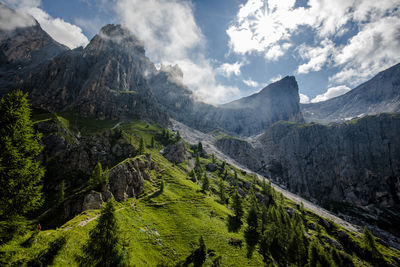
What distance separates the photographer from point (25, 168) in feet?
50.8

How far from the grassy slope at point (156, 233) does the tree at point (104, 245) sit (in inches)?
68.6

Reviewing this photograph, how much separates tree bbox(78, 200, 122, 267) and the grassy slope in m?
1.74

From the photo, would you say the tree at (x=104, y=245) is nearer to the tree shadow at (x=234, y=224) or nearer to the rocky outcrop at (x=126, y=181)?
the rocky outcrop at (x=126, y=181)

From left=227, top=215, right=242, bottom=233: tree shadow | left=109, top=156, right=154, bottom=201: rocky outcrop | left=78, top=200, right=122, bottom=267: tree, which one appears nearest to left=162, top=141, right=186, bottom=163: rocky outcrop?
left=109, top=156, right=154, bottom=201: rocky outcrop

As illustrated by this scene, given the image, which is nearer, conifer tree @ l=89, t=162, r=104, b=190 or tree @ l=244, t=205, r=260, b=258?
conifer tree @ l=89, t=162, r=104, b=190

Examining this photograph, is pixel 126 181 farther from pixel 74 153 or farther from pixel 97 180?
pixel 74 153

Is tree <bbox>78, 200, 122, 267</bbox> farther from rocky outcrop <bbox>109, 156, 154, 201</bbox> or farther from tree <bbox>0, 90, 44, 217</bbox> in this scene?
rocky outcrop <bbox>109, 156, 154, 201</bbox>

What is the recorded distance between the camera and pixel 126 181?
6669 centimetres

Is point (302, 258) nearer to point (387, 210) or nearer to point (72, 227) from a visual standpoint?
point (72, 227)

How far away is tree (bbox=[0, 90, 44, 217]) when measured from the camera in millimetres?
14500

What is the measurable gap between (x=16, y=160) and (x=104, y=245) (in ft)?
67.2

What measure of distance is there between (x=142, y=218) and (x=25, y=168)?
1681 inches

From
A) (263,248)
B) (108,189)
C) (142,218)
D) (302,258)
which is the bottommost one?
(302,258)

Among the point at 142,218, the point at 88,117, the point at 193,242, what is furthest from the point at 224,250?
the point at 88,117
